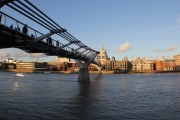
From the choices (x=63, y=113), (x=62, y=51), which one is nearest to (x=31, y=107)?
(x=63, y=113)

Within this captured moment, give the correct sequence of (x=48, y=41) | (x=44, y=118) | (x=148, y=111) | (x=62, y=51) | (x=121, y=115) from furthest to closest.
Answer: (x=62, y=51)
(x=48, y=41)
(x=148, y=111)
(x=121, y=115)
(x=44, y=118)

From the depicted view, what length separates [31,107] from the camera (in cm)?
3030

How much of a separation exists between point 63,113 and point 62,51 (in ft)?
72.4

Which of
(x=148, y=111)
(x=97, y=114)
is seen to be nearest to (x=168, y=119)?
(x=148, y=111)

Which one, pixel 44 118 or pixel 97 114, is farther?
pixel 97 114

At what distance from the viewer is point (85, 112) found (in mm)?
28219

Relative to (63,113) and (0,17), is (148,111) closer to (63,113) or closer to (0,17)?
(63,113)

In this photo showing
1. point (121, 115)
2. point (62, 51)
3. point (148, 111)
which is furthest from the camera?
point (62, 51)

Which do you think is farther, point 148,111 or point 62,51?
point 62,51

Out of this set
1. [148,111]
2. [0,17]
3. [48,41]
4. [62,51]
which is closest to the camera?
[0,17]

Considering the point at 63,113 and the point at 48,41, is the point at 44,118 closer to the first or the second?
the point at 63,113

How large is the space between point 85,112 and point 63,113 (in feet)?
7.49

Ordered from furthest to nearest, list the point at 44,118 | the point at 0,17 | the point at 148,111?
the point at 148,111 → the point at 44,118 → the point at 0,17

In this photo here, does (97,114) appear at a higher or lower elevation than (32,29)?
lower
